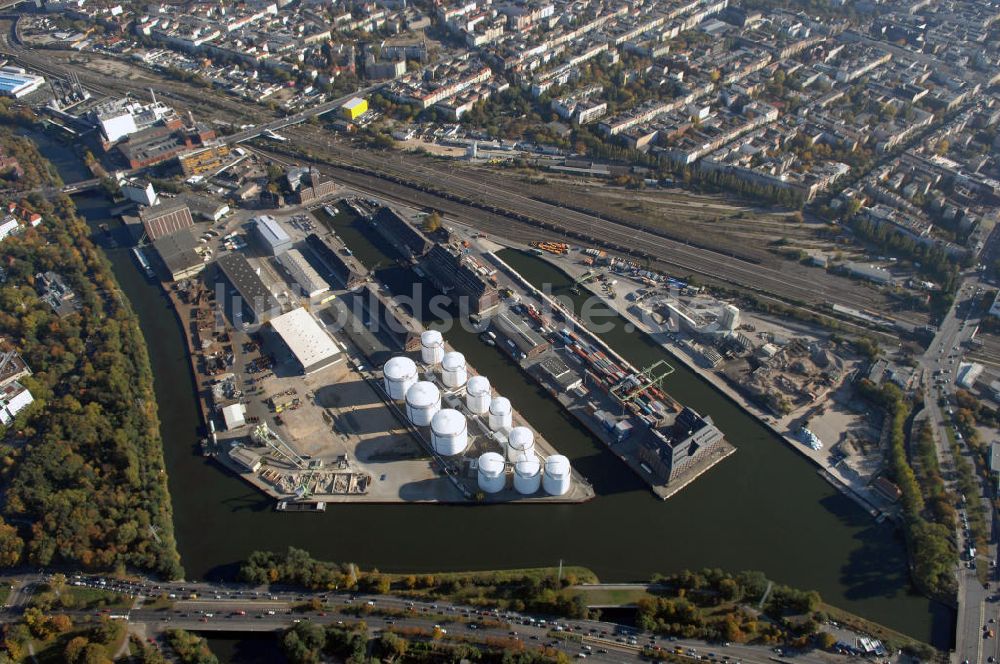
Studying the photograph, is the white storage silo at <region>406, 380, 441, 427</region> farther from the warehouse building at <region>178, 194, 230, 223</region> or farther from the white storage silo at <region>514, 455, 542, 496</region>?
the warehouse building at <region>178, 194, 230, 223</region>

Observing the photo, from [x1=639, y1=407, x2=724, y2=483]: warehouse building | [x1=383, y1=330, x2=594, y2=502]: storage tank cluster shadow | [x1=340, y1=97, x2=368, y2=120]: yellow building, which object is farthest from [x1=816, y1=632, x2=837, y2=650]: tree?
[x1=340, y1=97, x2=368, y2=120]: yellow building

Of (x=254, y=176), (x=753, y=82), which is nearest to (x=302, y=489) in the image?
(x=254, y=176)

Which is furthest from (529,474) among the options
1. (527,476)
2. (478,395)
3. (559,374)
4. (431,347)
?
(431,347)

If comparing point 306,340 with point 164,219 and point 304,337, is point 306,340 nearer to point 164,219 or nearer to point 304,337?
point 304,337

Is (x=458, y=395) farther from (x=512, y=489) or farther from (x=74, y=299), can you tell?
(x=74, y=299)

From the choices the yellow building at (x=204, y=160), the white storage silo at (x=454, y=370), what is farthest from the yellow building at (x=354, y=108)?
the white storage silo at (x=454, y=370)

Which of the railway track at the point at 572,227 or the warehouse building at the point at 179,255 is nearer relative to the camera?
the railway track at the point at 572,227

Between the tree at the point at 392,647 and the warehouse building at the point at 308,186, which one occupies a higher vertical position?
the warehouse building at the point at 308,186

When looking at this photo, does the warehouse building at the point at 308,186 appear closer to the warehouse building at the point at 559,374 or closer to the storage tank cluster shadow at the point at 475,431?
the storage tank cluster shadow at the point at 475,431
